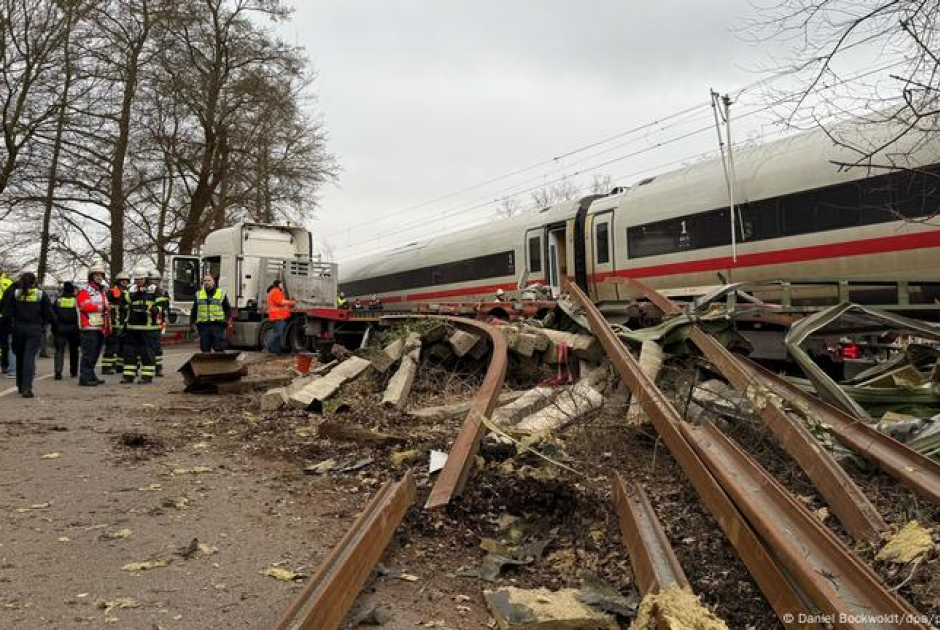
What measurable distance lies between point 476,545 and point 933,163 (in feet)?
24.2

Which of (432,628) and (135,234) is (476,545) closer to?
(432,628)

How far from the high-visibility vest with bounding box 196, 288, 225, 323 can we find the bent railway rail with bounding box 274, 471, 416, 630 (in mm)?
8443

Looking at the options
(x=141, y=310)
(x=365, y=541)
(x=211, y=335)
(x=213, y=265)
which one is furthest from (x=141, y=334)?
(x=365, y=541)

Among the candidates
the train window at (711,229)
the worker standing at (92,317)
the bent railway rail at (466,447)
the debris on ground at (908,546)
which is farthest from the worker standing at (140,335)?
the debris on ground at (908,546)

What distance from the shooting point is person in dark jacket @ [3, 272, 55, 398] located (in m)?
8.50

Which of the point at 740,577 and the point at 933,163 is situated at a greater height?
the point at 933,163

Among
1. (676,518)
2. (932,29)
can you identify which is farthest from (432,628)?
(932,29)

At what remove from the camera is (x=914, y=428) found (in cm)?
421

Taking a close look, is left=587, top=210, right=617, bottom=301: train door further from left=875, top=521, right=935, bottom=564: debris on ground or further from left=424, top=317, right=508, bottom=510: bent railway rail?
left=875, top=521, right=935, bottom=564: debris on ground

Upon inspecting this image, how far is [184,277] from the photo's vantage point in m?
18.1

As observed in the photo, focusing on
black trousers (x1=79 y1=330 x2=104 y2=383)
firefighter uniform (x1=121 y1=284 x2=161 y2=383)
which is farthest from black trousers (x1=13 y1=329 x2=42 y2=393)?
firefighter uniform (x1=121 y1=284 x2=161 y2=383)

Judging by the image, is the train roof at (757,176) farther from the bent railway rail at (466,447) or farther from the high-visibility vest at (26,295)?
the high-visibility vest at (26,295)

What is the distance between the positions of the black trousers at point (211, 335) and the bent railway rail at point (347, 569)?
8514mm

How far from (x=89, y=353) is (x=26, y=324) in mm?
1155
